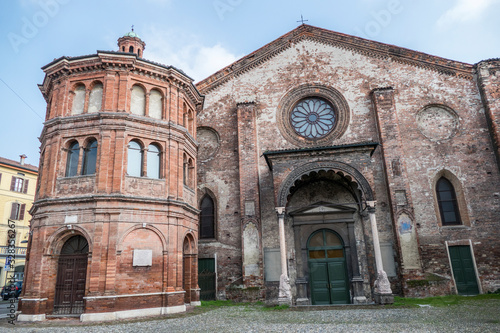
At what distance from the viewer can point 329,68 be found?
1845 cm

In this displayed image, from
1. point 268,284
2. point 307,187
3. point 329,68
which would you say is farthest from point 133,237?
point 329,68

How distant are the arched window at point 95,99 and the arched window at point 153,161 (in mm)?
2653

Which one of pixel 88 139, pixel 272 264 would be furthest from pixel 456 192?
pixel 88 139

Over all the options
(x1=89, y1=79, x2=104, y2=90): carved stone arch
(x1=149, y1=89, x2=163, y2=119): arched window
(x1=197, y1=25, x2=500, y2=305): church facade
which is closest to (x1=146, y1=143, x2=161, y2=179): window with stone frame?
(x1=149, y1=89, x2=163, y2=119): arched window

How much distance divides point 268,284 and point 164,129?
8271 mm

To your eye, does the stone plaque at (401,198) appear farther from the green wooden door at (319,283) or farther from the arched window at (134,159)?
the arched window at (134,159)

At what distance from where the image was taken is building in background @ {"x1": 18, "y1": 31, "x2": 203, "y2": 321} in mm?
12250

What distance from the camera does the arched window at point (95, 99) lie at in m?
14.1

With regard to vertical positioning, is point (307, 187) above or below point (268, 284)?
above

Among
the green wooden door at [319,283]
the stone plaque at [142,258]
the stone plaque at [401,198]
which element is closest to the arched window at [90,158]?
the stone plaque at [142,258]

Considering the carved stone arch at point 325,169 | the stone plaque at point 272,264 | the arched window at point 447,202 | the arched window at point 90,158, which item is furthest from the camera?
the arched window at point 447,202

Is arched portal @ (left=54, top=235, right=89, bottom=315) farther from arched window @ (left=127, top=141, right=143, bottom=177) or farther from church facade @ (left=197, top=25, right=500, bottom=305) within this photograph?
church facade @ (left=197, top=25, right=500, bottom=305)

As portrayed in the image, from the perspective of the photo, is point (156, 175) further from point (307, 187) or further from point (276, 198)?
point (307, 187)

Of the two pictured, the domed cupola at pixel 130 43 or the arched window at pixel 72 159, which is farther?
the domed cupola at pixel 130 43
